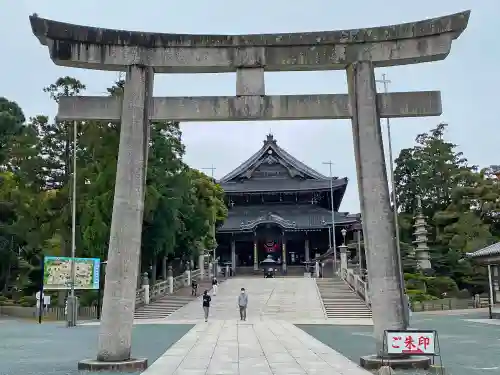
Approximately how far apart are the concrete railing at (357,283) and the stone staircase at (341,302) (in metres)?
→ 0.24

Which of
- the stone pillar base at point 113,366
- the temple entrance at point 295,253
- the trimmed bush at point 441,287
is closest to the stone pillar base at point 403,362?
the stone pillar base at point 113,366

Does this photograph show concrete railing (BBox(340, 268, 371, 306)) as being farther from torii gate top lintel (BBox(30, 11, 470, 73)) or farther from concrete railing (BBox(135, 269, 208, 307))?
torii gate top lintel (BBox(30, 11, 470, 73))

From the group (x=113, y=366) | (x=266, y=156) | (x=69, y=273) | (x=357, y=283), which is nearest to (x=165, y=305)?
(x=69, y=273)

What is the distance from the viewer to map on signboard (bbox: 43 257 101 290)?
24469 mm

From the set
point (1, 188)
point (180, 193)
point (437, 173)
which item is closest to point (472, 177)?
point (437, 173)

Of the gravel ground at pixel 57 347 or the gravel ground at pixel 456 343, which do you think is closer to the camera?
the gravel ground at pixel 456 343

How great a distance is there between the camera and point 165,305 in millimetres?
30016

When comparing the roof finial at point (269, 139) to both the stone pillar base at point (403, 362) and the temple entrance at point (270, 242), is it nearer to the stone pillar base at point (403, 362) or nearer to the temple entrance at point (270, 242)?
the temple entrance at point (270, 242)

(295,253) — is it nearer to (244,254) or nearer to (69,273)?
(244,254)

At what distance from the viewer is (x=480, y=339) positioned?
15.9m

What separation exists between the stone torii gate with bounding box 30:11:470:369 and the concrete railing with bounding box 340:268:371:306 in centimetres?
1774

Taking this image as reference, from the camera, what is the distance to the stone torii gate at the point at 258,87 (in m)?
10.0

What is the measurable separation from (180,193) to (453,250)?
21824mm

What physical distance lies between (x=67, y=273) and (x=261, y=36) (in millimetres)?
17902
